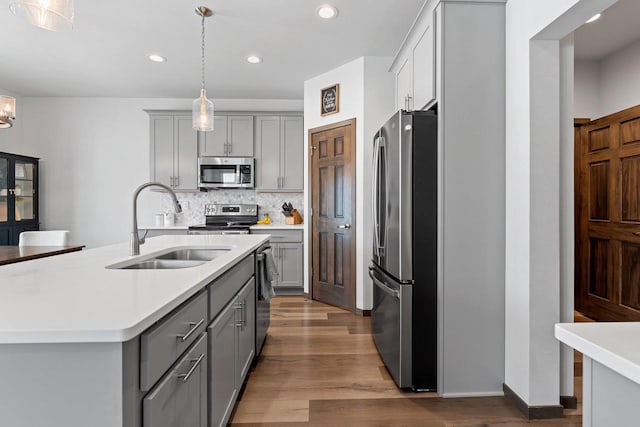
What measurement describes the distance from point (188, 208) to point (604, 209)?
498cm

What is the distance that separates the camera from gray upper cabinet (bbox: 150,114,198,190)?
4.78m

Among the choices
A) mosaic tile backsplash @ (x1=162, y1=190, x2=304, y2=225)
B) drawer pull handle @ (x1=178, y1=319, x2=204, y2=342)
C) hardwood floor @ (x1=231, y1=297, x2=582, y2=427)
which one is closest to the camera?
drawer pull handle @ (x1=178, y1=319, x2=204, y2=342)

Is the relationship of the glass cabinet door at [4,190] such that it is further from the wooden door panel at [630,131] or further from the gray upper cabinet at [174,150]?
the wooden door panel at [630,131]

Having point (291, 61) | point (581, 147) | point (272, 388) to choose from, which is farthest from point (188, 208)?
point (581, 147)

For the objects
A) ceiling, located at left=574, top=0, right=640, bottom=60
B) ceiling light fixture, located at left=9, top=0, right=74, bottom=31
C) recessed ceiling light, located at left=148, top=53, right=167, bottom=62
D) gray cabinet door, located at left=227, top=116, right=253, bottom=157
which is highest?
recessed ceiling light, located at left=148, top=53, right=167, bottom=62

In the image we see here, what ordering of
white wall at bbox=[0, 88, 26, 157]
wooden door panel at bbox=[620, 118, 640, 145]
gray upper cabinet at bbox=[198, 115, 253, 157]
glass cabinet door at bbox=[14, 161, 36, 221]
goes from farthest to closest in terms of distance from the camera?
gray upper cabinet at bbox=[198, 115, 253, 157] < white wall at bbox=[0, 88, 26, 157] < glass cabinet door at bbox=[14, 161, 36, 221] < wooden door panel at bbox=[620, 118, 640, 145]

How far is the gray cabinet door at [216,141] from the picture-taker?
4812 mm

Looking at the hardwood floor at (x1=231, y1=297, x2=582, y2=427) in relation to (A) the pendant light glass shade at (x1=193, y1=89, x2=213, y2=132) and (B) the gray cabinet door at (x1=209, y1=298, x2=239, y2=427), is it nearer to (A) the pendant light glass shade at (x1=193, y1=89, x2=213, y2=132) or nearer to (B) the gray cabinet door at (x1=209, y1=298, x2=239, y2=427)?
(B) the gray cabinet door at (x1=209, y1=298, x2=239, y2=427)

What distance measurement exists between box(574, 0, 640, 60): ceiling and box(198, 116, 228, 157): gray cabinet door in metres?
4.03

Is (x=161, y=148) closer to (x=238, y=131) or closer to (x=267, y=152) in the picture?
(x=238, y=131)

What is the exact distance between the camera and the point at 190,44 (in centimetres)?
341

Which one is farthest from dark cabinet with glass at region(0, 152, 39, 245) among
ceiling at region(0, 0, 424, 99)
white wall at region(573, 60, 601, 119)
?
white wall at region(573, 60, 601, 119)

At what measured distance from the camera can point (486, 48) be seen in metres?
2.11

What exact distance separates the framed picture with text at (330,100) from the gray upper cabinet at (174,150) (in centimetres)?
188
